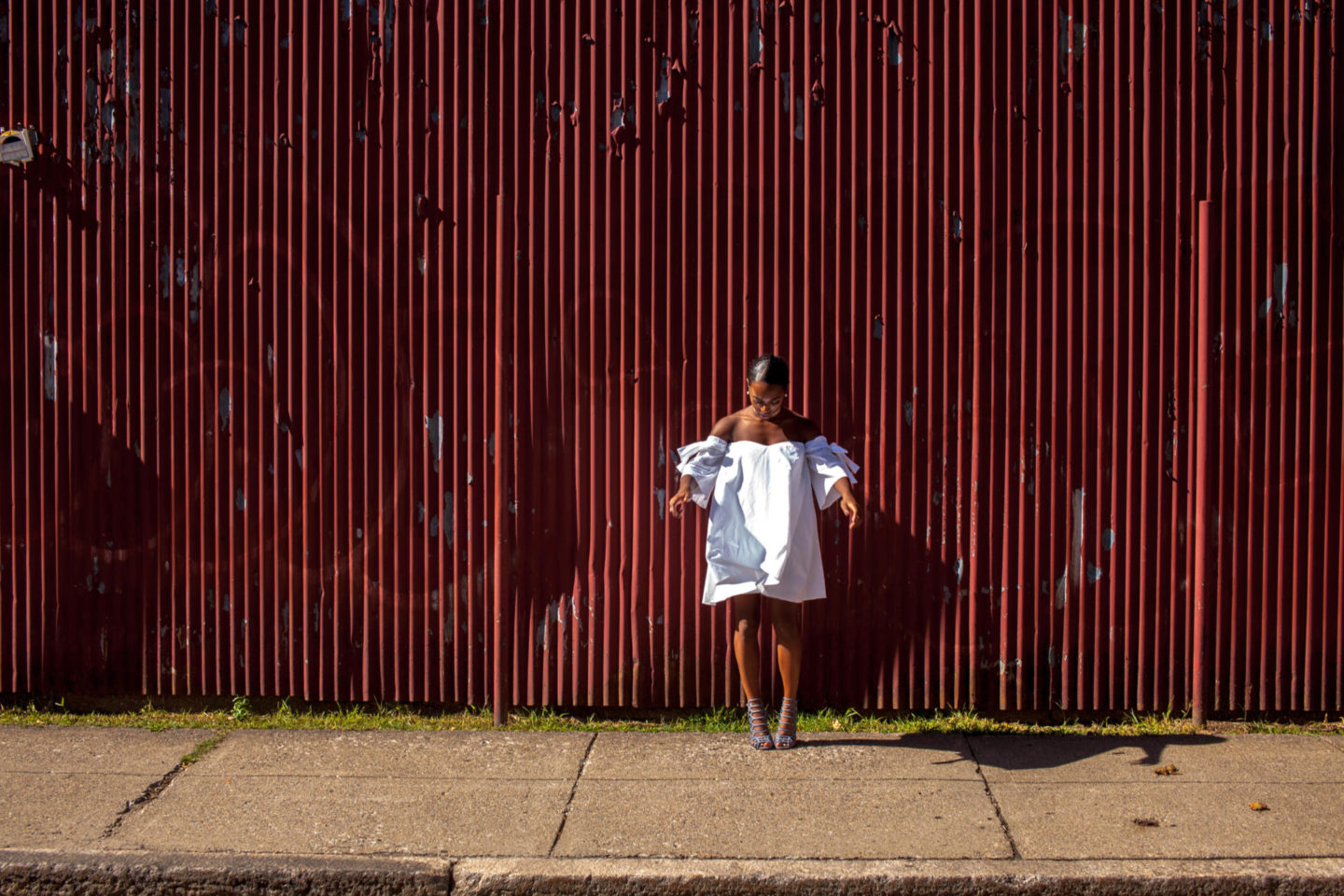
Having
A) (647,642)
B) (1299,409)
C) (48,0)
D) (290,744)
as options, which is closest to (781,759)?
(647,642)

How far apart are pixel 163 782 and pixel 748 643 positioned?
2.50 m

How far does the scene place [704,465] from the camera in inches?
197

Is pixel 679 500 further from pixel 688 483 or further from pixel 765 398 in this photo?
pixel 765 398

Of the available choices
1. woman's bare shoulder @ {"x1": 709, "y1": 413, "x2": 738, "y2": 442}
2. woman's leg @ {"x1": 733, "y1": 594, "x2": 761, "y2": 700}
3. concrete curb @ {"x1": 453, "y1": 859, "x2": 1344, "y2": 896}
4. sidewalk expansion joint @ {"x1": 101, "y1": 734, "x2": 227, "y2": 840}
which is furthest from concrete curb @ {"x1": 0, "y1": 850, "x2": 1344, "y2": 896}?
woman's bare shoulder @ {"x1": 709, "y1": 413, "x2": 738, "y2": 442}

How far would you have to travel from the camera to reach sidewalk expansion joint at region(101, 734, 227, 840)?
4082mm

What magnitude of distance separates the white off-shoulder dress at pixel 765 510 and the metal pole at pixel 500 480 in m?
0.88

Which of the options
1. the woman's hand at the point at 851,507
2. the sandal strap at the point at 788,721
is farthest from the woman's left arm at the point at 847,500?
the sandal strap at the point at 788,721

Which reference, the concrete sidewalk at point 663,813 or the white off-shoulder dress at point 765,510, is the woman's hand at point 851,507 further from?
the concrete sidewalk at point 663,813

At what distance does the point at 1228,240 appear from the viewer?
534cm

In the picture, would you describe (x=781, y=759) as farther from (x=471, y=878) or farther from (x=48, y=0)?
(x=48, y=0)

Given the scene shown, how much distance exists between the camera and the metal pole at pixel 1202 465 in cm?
520

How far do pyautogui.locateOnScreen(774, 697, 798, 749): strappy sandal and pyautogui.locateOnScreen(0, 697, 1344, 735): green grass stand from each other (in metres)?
0.30

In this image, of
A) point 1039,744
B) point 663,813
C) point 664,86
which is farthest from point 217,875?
point 664,86

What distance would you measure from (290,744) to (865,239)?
357cm
